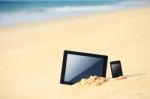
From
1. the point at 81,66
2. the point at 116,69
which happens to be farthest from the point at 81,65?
the point at 116,69

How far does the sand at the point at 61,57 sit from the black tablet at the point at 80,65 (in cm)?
16

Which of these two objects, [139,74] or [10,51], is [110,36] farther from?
[139,74]

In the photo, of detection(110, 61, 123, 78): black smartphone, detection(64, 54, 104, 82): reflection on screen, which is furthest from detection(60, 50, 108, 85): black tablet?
detection(110, 61, 123, 78): black smartphone

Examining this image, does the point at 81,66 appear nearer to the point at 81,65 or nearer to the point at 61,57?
the point at 81,65

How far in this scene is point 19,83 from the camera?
5.34 meters

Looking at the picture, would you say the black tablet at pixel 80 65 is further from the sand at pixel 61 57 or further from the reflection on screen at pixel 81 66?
the sand at pixel 61 57

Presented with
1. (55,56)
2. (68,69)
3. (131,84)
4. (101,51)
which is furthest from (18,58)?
(131,84)

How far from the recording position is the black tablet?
15.6ft

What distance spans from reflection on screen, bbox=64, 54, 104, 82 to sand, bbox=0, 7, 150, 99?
0.16 m

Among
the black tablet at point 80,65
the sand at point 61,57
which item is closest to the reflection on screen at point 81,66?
the black tablet at point 80,65

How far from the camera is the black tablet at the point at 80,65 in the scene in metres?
4.77

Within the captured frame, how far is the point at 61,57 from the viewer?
270 inches

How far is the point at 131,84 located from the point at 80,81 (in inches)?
21.0

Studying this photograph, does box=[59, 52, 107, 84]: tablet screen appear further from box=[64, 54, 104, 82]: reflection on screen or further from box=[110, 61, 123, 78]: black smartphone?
box=[110, 61, 123, 78]: black smartphone
